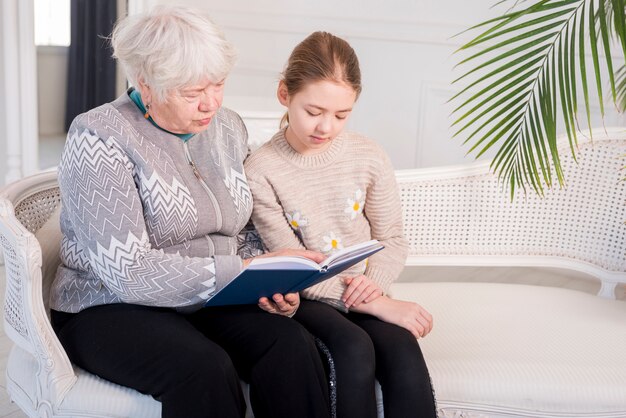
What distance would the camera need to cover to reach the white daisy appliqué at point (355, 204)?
6.36 feet

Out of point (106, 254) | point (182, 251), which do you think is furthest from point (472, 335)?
point (106, 254)

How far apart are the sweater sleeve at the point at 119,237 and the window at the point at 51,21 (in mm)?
1998

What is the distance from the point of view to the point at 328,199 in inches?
75.9

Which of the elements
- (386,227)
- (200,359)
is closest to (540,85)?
(386,227)

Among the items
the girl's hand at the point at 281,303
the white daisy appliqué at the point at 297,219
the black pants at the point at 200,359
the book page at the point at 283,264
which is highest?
the book page at the point at 283,264

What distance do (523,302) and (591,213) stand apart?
1.08ft

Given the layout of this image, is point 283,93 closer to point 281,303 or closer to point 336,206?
point 336,206

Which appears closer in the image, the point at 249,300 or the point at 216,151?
the point at 249,300

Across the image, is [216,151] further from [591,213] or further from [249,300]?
[591,213]

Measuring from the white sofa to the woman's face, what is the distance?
1.16ft

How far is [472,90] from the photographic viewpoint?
3723 millimetres

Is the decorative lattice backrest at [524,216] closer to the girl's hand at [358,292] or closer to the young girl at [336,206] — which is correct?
the young girl at [336,206]

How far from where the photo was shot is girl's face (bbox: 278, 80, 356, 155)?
182 cm

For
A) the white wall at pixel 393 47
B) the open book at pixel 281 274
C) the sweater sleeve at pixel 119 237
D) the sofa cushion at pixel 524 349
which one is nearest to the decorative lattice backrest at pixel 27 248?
the sweater sleeve at pixel 119 237
